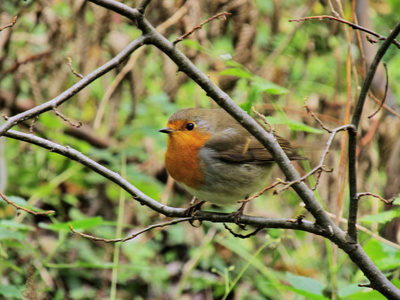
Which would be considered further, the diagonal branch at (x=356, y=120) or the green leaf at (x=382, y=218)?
the green leaf at (x=382, y=218)

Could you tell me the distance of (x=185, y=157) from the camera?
2893 millimetres

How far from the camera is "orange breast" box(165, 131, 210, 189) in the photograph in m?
2.81

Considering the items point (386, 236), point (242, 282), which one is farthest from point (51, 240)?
point (386, 236)

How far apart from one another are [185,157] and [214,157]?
6.2 inches

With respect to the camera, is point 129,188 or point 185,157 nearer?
point 129,188

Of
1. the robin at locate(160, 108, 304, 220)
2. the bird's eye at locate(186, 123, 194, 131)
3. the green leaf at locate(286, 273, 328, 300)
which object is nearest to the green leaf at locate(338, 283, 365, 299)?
the green leaf at locate(286, 273, 328, 300)

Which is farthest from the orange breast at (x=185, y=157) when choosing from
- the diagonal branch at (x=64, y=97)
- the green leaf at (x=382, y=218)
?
the diagonal branch at (x=64, y=97)

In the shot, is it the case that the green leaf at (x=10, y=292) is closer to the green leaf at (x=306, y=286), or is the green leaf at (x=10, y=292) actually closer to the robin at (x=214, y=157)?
the robin at (x=214, y=157)

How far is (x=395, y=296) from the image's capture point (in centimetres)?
194

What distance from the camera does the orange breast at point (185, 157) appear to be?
111 inches

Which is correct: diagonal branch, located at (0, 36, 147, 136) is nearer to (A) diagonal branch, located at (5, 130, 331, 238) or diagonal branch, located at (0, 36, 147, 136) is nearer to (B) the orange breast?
(A) diagonal branch, located at (5, 130, 331, 238)

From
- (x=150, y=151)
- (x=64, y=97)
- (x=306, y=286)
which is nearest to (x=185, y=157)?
(x=306, y=286)

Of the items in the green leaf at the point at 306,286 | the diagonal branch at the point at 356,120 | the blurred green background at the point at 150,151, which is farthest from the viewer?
the blurred green background at the point at 150,151

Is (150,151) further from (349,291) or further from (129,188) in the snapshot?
(129,188)
